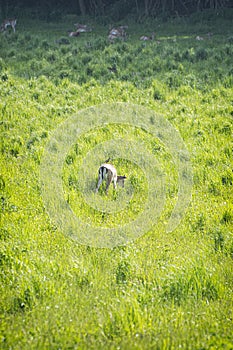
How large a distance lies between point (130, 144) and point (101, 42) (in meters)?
→ 10.5

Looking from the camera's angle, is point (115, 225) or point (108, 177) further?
point (108, 177)

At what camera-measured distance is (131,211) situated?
6.70m

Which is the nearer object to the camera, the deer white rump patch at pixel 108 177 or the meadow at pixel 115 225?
the meadow at pixel 115 225

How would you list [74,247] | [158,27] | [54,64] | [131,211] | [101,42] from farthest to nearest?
1. [158,27]
2. [101,42]
3. [54,64]
4. [131,211]
5. [74,247]

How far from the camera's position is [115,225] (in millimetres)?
6285

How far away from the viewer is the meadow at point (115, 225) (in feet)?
14.1

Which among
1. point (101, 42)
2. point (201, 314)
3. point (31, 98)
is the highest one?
point (101, 42)

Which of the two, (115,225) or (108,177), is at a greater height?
(108,177)

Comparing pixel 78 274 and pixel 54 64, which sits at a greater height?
pixel 54 64

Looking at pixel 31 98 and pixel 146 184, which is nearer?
pixel 146 184

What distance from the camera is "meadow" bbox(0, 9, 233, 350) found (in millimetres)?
4305

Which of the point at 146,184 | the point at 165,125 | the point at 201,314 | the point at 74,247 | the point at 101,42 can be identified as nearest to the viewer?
the point at 201,314

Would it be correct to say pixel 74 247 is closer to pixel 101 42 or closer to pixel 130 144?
pixel 130 144

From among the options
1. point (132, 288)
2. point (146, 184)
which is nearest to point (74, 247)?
point (132, 288)
